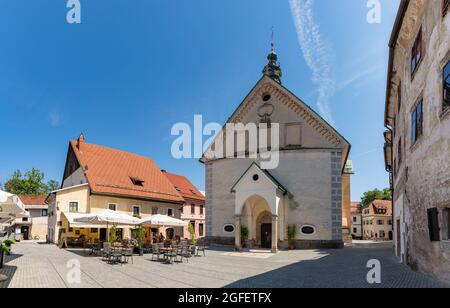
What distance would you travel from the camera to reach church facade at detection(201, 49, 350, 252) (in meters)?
23.6

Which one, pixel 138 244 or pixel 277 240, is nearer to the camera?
pixel 138 244

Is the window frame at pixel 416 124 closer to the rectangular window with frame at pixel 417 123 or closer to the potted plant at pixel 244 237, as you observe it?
the rectangular window with frame at pixel 417 123

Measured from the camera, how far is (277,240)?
23609 mm

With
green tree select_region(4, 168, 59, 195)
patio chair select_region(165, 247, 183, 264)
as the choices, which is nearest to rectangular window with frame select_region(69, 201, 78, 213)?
patio chair select_region(165, 247, 183, 264)

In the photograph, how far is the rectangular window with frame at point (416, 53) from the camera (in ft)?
39.3

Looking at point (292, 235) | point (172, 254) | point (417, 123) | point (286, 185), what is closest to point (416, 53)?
point (417, 123)

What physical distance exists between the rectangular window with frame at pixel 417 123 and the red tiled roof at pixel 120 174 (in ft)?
80.7

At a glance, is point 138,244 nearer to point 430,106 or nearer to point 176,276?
point 176,276

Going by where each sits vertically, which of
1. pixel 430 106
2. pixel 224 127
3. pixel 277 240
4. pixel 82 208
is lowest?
pixel 277 240
